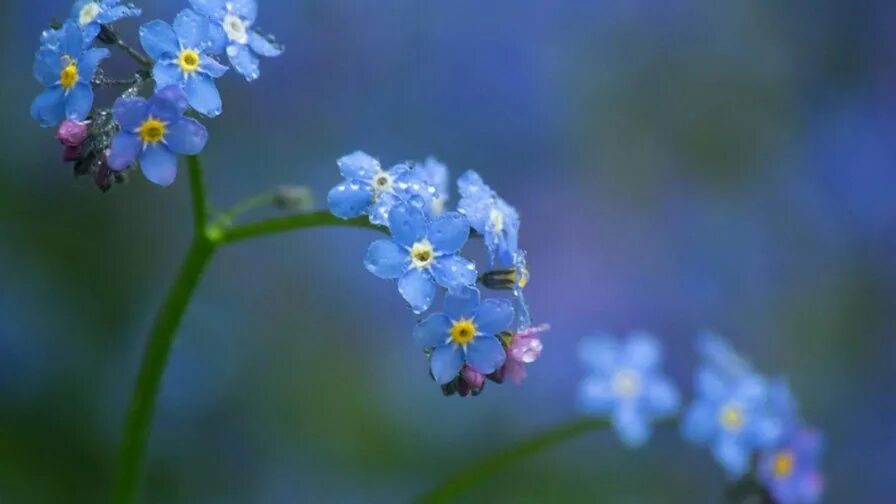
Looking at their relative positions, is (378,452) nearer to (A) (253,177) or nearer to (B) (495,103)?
(A) (253,177)

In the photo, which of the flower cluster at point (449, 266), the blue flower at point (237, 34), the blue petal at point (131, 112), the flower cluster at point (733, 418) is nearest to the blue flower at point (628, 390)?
the flower cluster at point (733, 418)

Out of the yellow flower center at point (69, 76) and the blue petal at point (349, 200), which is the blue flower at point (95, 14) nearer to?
the yellow flower center at point (69, 76)

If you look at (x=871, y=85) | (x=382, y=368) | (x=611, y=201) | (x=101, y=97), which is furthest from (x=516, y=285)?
(x=871, y=85)

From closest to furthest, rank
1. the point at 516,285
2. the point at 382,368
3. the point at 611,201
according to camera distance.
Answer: the point at 516,285 < the point at 382,368 < the point at 611,201

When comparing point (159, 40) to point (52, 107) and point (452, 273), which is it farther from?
point (452, 273)

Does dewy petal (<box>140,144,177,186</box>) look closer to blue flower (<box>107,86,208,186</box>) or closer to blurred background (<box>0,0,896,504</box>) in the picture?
blue flower (<box>107,86,208,186</box>)

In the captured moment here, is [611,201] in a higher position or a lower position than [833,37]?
lower
